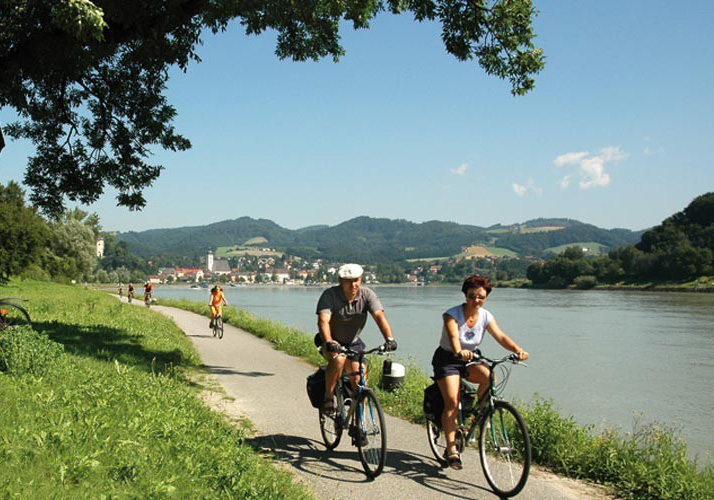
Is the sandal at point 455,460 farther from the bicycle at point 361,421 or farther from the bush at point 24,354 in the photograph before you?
the bush at point 24,354

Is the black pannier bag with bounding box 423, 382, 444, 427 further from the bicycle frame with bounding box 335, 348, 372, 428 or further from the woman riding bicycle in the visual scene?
the bicycle frame with bounding box 335, 348, 372, 428

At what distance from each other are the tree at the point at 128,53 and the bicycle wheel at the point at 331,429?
448 centimetres

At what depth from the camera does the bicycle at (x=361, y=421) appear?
5.18 m

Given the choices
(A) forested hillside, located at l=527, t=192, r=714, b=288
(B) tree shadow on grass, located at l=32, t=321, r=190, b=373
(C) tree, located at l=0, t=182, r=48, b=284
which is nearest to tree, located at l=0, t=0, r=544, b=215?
(B) tree shadow on grass, located at l=32, t=321, r=190, b=373

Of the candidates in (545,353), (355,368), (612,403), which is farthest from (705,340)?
(355,368)

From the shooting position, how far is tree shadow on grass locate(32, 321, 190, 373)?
9.73 meters

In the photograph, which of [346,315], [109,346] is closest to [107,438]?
[346,315]

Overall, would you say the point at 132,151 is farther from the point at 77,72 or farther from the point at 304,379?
the point at 304,379

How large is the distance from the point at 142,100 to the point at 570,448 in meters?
11.2

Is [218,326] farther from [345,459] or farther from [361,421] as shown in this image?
[361,421]

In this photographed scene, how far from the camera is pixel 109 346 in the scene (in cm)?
1108

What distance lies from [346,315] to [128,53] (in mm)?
9740

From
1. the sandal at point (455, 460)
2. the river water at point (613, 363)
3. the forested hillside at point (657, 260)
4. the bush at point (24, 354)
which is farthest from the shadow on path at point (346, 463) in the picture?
the forested hillside at point (657, 260)

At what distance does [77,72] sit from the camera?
10.4 m
